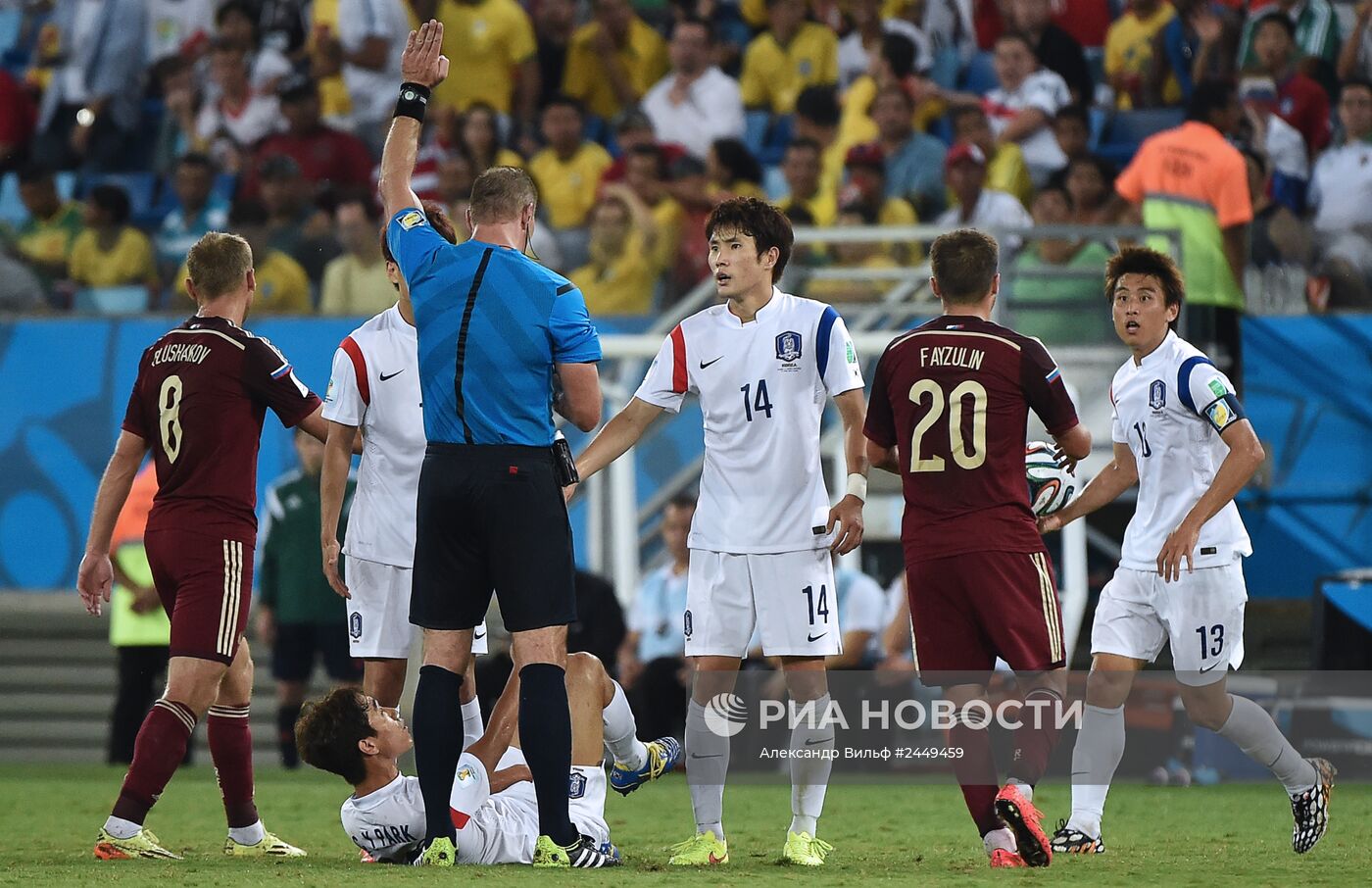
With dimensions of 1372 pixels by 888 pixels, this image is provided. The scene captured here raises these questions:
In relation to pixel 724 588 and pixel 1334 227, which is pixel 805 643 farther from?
pixel 1334 227

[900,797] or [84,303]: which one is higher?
[84,303]

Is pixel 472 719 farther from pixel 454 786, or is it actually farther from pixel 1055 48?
pixel 1055 48

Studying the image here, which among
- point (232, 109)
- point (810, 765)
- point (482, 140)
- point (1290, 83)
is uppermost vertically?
point (232, 109)

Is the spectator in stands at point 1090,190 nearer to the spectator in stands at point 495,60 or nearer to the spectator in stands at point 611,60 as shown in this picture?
the spectator in stands at point 611,60

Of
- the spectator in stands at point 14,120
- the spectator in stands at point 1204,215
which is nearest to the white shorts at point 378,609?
the spectator in stands at point 1204,215

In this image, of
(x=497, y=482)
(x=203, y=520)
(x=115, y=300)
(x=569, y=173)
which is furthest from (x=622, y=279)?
(x=497, y=482)

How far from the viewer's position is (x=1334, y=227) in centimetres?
1216

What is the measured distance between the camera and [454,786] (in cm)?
658

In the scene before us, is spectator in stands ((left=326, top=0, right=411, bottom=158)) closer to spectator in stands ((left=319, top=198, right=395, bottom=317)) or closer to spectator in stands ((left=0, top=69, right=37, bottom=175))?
spectator in stands ((left=0, top=69, right=37, bottom=175))

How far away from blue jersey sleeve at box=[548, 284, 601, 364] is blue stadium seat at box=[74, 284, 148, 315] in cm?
864

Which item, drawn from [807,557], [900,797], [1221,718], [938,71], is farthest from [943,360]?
[938,71]

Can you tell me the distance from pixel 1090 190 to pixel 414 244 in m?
7.40

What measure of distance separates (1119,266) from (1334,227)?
5118mm

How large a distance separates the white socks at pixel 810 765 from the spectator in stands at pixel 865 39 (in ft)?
31.5
